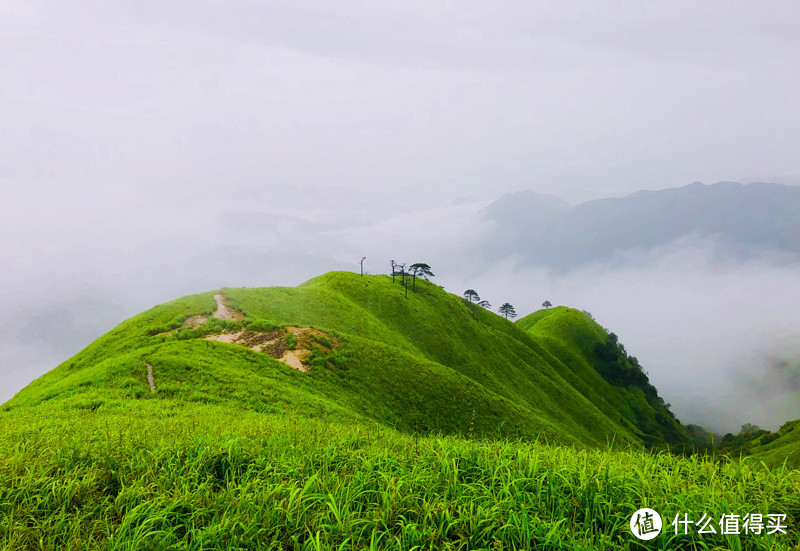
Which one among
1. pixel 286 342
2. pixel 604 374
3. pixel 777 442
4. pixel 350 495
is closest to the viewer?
pixel 350 495

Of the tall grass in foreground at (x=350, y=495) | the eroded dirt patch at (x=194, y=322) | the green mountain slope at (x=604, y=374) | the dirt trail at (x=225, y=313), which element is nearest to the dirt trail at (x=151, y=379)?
the tall grass in foreground at (x=350, y=495)

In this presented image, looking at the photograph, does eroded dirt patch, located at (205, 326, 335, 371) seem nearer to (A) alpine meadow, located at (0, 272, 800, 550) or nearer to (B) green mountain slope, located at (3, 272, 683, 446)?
(B) green mountain slope, located at (3, 272, 683, 446)

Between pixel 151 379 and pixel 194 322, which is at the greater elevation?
pixel 194 322

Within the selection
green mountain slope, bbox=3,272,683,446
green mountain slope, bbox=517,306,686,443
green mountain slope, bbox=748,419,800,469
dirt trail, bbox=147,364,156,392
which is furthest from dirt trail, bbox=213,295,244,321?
green mountain slope, bbox=517,306,686,443

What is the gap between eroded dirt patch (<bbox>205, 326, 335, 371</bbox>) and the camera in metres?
27.0

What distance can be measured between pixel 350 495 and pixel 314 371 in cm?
2162

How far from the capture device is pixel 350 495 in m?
5.37

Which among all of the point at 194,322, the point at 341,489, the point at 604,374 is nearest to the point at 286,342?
the point at 194,322

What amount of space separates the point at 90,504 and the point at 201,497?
1.59 metres

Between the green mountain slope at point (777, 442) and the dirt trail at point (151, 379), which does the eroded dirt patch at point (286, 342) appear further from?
the green mountain slope at point (777, 442)

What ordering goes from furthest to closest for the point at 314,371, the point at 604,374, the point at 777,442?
the point at 604,374
the point at 777,442
the point at 314,371

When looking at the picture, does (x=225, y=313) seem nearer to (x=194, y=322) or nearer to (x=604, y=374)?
(x=194, y=322)

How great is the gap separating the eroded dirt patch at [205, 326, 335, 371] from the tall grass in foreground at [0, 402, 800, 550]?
63.9 ft

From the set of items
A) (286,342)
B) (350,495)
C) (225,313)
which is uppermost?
(225,313)
